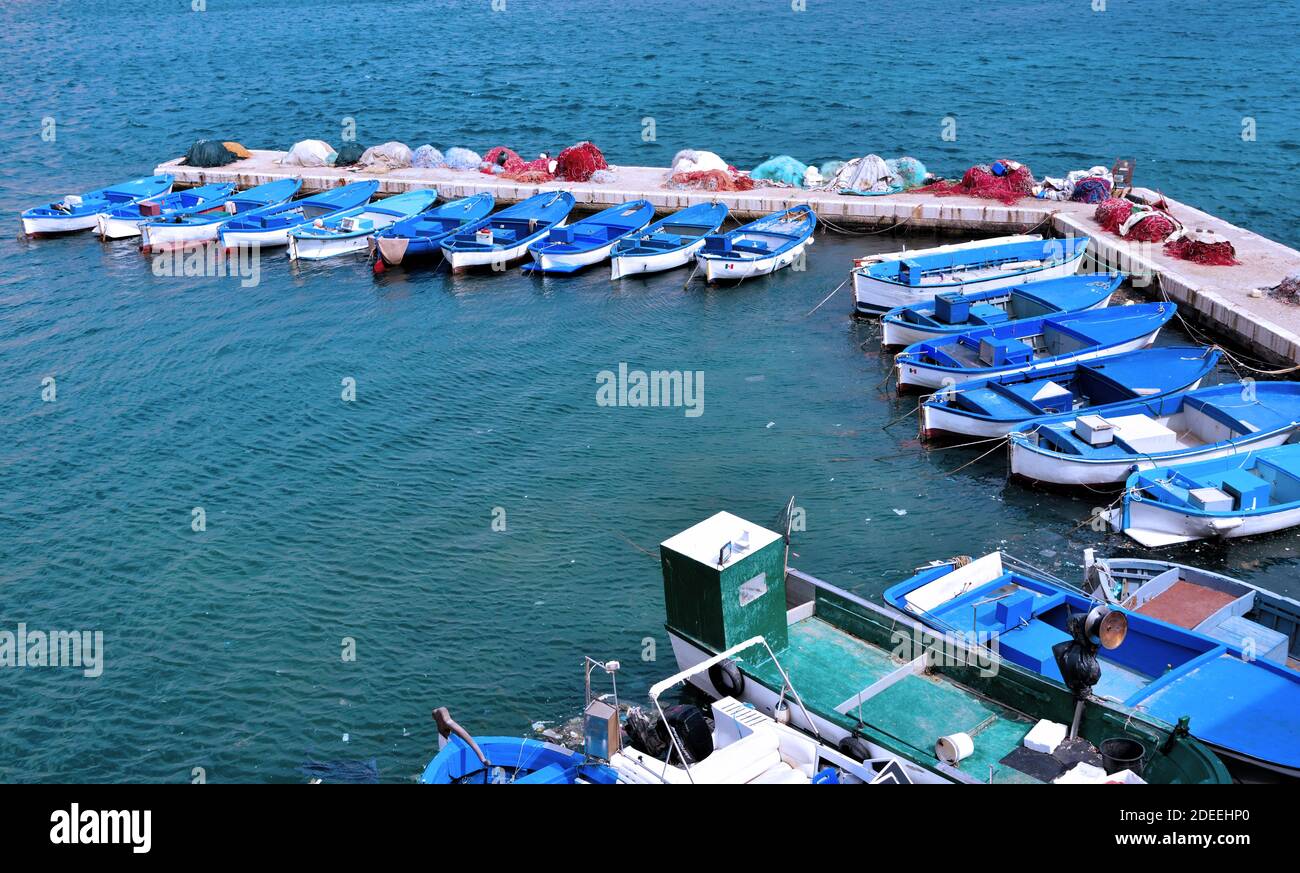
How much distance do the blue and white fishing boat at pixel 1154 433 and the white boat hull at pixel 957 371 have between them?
2769mm

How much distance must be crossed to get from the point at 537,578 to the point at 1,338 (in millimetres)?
27036

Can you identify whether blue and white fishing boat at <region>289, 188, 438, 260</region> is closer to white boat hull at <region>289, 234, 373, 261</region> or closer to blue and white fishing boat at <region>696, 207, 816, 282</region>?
white boat hull at <region>289, 234, 373, 261</region>

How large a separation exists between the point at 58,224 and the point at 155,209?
475cm

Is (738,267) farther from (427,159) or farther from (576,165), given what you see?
(427,159)

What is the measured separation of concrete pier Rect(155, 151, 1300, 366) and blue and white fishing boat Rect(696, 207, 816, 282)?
2.85m

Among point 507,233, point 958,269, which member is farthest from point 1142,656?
point 507,233

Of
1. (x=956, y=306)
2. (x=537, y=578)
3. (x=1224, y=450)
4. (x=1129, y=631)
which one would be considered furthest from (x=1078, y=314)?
(x=537, y=578)

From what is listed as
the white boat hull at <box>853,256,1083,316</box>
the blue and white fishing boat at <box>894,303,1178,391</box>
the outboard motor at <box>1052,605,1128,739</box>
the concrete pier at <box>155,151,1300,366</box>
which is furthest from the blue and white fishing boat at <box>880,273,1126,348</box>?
the outboard motor at <box>1052,605,1128,739</box>

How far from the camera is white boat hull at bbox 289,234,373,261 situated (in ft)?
157

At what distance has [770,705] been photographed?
18.4m

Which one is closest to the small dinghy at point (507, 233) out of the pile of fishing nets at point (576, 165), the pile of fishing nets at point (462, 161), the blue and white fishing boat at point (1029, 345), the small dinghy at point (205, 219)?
the pile of fishing nets at point (576, 165)

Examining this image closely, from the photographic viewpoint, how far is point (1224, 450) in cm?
2684

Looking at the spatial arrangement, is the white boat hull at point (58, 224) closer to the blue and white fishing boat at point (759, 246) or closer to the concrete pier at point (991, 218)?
the concrete pier at point (991, 218)
